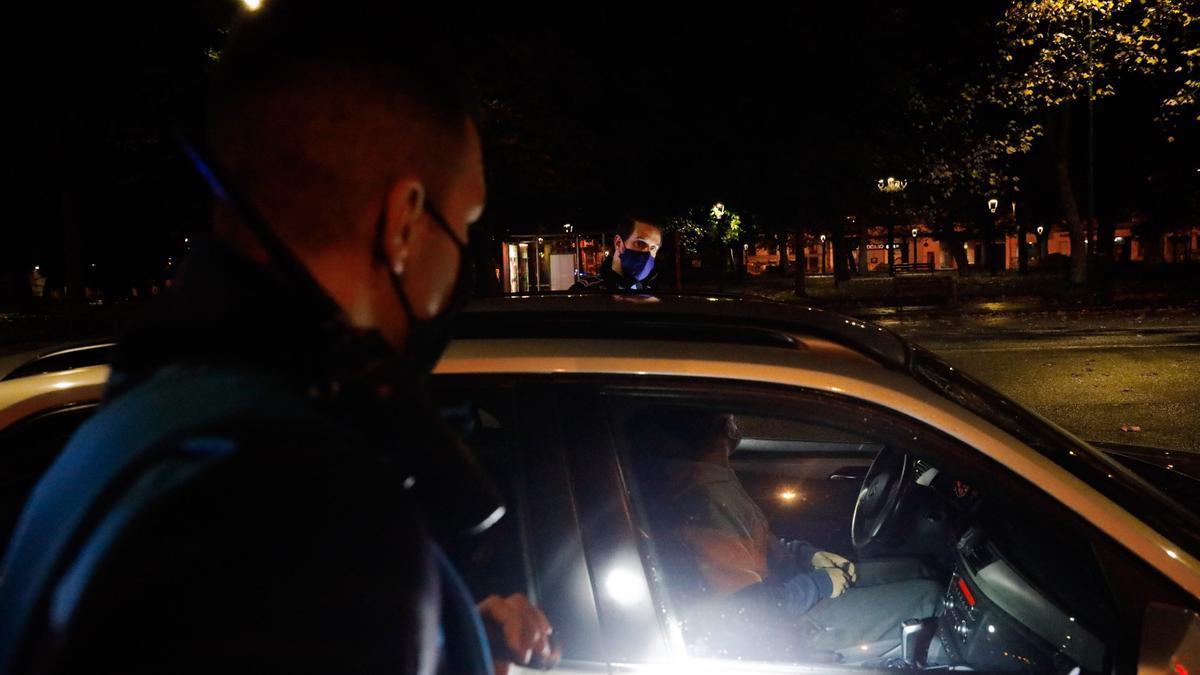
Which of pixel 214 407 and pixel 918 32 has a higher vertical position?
pixel 918 32

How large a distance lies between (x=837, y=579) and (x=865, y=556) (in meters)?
0.44

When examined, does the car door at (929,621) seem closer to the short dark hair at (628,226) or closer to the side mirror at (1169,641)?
the side mirror at (1169,641)

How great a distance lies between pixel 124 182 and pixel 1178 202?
4469 centimetres

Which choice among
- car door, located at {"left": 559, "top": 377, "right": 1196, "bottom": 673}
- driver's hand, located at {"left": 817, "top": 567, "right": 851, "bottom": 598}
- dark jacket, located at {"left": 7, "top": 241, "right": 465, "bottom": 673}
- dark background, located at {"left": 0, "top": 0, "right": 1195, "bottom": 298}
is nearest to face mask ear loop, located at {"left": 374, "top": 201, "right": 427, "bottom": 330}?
dark jacket, located at {"left": 7, "top": 241, "right": 465, "bottom": 673}

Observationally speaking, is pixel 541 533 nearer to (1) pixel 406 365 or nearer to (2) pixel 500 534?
(2) pixel 500 534

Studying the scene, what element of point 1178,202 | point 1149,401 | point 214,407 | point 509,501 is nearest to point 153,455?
point 214,407

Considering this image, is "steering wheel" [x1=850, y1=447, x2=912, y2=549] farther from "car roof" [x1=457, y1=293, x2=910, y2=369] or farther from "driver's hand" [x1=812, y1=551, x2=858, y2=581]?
"car roof" [x1=457, y1=293, x2=910, y2=369]

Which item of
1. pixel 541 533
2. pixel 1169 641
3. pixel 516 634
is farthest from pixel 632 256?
pixel 516 634

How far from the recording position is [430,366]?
3.60ft

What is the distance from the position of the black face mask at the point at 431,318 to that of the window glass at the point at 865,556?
2.90 ft

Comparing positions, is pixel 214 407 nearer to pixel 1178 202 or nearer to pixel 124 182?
pixel 124 182

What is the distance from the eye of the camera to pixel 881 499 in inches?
134

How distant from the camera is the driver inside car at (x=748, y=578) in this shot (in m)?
2.38

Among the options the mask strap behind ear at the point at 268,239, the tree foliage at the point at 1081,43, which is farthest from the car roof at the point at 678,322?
the tree foliage at the point at 1081,43
